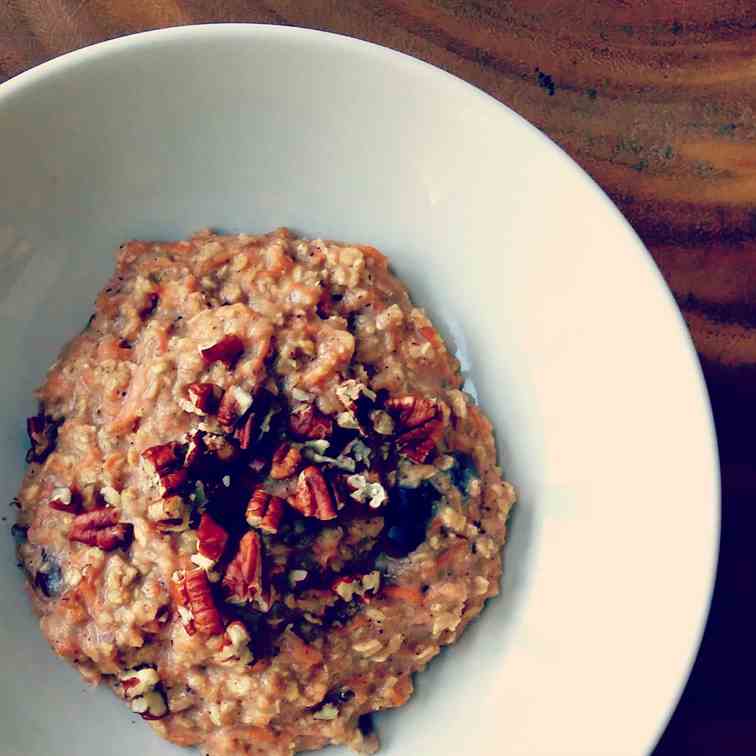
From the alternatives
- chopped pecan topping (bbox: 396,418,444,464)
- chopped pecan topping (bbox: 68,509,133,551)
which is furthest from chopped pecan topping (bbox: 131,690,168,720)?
chopped pecan topping (bbox: 396,418,444,464)

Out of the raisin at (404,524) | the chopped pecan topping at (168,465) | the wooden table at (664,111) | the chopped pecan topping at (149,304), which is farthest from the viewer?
the wooden table at (664,111)

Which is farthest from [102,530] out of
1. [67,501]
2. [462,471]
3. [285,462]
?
[462,471]

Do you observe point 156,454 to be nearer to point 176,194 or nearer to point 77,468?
point 77,468

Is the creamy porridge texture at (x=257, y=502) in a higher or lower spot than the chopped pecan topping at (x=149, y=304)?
lower

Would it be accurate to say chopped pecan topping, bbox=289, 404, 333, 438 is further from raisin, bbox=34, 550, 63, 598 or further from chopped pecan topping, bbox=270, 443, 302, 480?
raisin, bbox=34, 550, 63, 598

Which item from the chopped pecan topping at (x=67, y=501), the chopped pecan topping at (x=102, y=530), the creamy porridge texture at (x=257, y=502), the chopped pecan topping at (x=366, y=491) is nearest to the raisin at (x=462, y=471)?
the creamy porridge texture at (x=257, y=502)

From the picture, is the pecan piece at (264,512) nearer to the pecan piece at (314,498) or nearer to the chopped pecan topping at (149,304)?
the pecan piece at (314,498)

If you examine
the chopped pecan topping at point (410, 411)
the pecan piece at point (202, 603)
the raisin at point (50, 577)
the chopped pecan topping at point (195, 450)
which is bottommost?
the raisin at point (50, 577)
